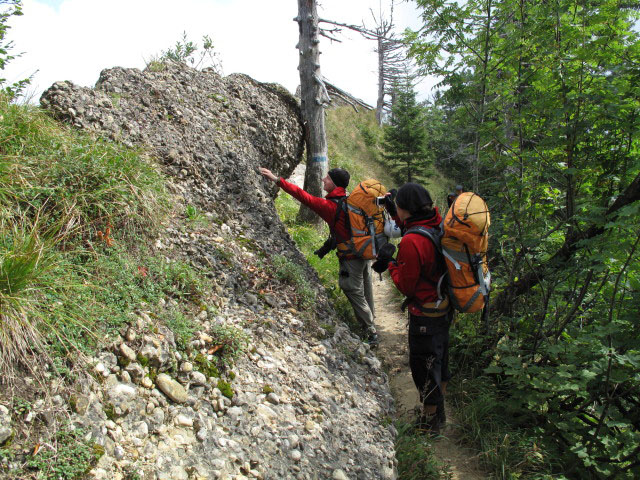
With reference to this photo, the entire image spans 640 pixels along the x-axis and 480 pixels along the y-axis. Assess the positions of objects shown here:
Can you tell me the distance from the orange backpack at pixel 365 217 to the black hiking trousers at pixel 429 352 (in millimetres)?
1432

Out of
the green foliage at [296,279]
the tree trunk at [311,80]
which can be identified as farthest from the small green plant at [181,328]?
the tree trunk at [311,80]

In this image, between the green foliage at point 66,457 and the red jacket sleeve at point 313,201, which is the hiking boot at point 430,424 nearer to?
the red jacket sleeve at point 313,201

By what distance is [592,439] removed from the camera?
3.71 m

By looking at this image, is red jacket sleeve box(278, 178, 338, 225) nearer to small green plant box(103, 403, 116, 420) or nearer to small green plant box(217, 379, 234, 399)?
small green plant box(217, 379, 234, 399)

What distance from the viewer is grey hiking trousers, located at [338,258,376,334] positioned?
19.2ft

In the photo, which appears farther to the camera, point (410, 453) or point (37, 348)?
point (410, 453)

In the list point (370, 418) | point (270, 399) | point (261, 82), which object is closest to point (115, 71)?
point (261, 82)

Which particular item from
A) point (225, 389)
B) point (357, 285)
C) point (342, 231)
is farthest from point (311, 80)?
point (225, 389)

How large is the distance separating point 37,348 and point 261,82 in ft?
23.8

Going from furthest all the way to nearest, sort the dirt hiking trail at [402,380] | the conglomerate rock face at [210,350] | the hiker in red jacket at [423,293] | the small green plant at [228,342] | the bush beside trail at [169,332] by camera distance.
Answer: the dirt hiking trail at [402,380] → the hiker in red jacket at [423,293] → the small green plant at [228,342] → the conglomerate rock face at [210,350] → the bush beside trail at [169,332]

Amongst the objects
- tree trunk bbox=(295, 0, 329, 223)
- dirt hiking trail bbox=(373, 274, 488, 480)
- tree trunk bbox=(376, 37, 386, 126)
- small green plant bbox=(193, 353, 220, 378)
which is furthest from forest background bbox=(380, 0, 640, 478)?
tree trunk bbox=(376, 37, 386, 126)

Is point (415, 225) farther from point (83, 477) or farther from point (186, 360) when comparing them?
point (83, 477)

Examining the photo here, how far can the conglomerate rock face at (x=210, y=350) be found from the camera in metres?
2.61

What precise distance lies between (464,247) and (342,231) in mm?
2123
